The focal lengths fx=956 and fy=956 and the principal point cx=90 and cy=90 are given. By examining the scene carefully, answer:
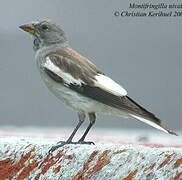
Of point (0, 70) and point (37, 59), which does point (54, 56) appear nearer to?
point (37, 59)

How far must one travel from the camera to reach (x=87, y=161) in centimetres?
406

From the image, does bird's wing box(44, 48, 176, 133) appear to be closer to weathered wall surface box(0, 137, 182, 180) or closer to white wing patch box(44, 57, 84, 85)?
white wing patch box(44, 57, 84, 85)

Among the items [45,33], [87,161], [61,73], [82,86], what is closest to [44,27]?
[45,33]

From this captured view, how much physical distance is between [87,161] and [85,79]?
2.42 meters

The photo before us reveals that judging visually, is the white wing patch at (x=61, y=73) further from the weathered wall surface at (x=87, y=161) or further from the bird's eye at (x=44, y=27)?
the weathered wall surface at (x=87, y=161)

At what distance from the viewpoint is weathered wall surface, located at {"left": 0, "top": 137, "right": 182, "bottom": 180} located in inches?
145

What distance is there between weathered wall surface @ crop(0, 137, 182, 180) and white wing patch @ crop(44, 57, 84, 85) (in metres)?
1.77

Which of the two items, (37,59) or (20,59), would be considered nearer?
(37,59)

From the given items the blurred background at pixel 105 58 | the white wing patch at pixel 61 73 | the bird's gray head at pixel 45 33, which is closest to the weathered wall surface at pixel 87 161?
the white wing patch at pixel 61 73

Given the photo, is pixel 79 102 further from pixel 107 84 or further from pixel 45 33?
pixel 45 33

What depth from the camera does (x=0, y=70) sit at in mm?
18875

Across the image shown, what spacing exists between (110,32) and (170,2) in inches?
401

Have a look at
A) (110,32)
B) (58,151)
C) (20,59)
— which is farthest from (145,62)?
(58,151)

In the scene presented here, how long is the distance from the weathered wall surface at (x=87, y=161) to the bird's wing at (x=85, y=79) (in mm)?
1523
